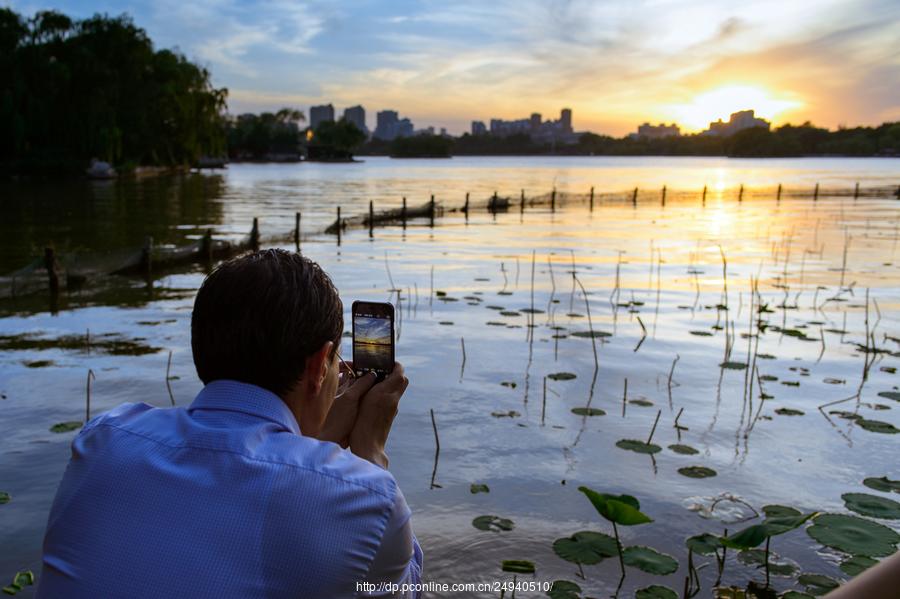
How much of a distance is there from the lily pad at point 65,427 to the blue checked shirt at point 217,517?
4.60 m

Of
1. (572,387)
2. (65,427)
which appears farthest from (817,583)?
(65,427)

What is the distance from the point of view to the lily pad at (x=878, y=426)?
556 centimetres

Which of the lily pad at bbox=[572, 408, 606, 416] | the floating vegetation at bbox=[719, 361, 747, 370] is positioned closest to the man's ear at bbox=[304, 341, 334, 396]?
the lily pad at bbox=[572, 408, 606, 416]

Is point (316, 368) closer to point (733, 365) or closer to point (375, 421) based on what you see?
point (375, 421)

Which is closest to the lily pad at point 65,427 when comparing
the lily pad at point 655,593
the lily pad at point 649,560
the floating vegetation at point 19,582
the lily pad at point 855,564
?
the floating vegetation at point 19,582

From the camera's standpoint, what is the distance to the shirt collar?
4.99 feet

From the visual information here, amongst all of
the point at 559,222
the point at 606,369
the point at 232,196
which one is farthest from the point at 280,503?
the point at 232,196

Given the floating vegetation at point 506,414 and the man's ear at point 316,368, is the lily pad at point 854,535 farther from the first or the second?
the man's ear at point 316,368

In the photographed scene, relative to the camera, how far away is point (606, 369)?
24.3 ft

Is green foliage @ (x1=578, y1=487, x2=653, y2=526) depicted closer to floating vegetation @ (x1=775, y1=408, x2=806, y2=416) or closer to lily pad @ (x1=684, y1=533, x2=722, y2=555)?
lily pad @ (x1=684, y1=533, x2=722, y2=555)

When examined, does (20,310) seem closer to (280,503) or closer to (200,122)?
(280,503)

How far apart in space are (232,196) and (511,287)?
39.4m

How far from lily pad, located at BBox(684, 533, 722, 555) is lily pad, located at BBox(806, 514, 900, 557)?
48 cm

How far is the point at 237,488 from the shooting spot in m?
1.37
